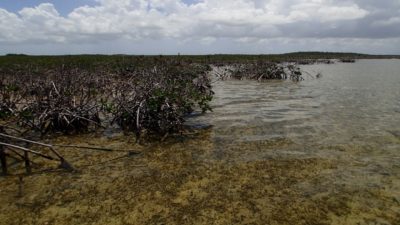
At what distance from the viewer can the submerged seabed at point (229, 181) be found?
15.1 feet

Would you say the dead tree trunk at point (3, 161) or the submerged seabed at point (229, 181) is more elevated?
the dead tree trunk at point (3, 161)

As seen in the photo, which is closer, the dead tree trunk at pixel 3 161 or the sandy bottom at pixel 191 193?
the sandy bottom at pixel 191 193

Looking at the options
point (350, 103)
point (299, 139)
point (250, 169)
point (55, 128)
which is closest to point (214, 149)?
point (250, 169)

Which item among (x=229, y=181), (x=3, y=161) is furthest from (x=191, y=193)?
(x=3, y=161)

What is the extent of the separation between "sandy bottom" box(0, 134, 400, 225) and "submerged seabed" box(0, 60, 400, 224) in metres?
0.01

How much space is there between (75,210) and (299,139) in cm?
497

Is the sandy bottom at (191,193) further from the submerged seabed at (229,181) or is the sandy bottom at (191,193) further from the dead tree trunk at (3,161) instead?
the dead tree trunk at (3,161)

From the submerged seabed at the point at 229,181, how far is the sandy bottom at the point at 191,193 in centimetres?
1

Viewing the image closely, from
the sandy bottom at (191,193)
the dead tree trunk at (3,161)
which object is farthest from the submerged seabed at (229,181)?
the dead tree trunk at (3,161)

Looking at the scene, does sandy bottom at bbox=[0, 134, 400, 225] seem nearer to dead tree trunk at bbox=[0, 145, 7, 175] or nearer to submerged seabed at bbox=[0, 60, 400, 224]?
submerged seabed at bbox=[0, 60, 400, 224]

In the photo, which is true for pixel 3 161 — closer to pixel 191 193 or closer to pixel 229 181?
pixel 191 193

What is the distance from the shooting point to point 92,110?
920 centimetres

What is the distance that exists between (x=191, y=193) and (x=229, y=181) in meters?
0.69

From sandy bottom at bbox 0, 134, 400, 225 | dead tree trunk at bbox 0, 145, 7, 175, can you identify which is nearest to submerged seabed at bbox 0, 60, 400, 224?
sandy bottom at bbox 0, 134, 400, 225
